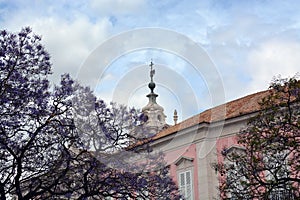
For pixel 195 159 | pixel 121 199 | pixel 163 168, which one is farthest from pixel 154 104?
pixel 121 199

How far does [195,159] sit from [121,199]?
1107cm

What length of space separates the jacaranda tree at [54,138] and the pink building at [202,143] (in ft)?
28.4

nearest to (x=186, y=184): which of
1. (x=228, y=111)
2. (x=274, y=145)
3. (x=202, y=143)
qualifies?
(x=202, y=143)

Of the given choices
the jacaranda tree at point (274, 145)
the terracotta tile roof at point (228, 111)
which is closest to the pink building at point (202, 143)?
the terracotta tile roof at point (228, 111)

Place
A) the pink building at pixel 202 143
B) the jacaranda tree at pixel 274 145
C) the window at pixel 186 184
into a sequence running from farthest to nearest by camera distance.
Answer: the window at pixel 186 184 → the pink building at pixel 202 143 → the jacaranda tree at pixel 274 145

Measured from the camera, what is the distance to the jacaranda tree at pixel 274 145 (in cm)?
1562

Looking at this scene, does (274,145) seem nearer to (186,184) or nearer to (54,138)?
(54,138)

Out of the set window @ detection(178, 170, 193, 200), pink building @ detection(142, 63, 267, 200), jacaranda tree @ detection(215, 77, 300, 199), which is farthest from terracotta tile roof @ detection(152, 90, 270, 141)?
jacaranda tree @ detection(215, 77, 300, 199)

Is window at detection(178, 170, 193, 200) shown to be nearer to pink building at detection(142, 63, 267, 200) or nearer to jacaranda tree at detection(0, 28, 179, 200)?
pink building at detection(142, 63, 267, 200)

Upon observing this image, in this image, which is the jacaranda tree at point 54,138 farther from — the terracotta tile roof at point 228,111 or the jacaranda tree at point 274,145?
the terracotta tile roof at point 228,111

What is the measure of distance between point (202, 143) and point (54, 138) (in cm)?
1230

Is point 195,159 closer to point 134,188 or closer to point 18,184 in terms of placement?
point 134,188

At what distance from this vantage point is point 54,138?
16250 mm

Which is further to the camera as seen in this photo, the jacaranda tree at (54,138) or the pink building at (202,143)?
the pink building at (202,143)
